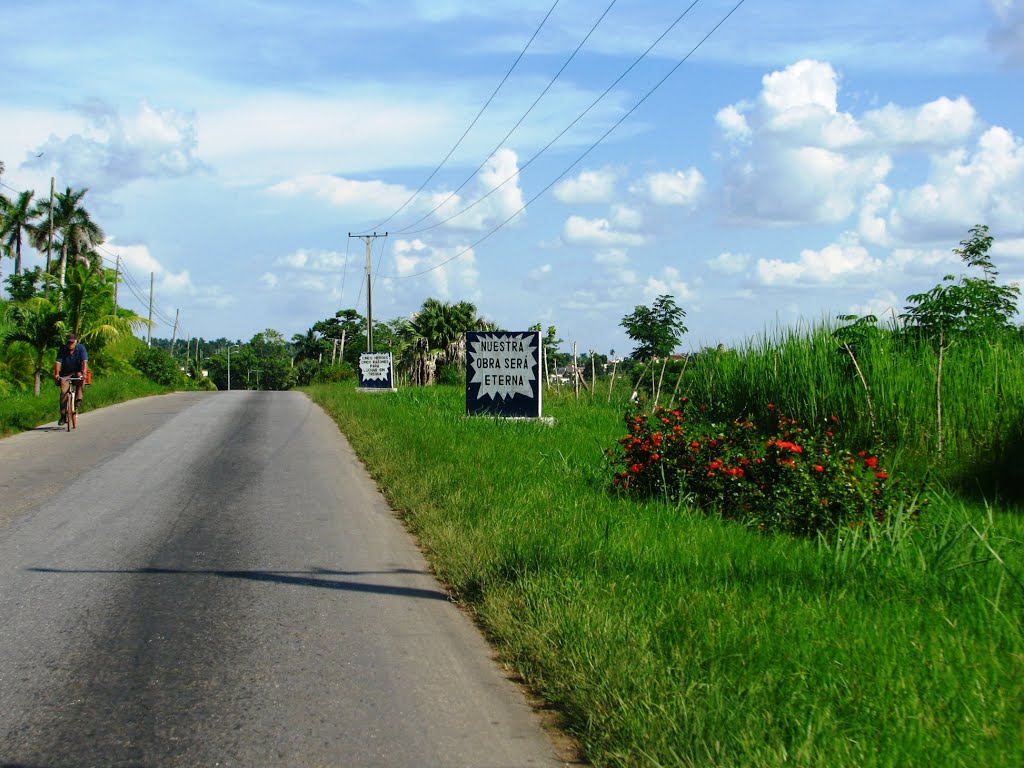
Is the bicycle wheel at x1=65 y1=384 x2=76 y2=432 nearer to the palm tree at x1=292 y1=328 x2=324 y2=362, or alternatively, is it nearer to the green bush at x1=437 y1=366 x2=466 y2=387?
the green bush at x1=437 y1=366 x2=466 y2=387

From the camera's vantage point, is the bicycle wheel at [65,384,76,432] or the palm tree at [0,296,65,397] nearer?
the bicycle wheel at [65,384,76,432]

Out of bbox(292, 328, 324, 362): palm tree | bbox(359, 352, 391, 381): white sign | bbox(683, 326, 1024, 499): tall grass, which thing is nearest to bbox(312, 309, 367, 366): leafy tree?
bbox(292, 328, 324, 362): palm tree

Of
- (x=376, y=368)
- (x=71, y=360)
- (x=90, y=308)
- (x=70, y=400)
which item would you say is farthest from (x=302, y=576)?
(x=376, y=368)

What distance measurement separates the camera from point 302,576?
7207 mm

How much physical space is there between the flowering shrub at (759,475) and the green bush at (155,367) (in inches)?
1991

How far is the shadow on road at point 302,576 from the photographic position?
22.5ft

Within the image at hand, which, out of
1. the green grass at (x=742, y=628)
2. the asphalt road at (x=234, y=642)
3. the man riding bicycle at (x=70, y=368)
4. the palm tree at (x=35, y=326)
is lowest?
the asphalt road at (x=234, y=642)

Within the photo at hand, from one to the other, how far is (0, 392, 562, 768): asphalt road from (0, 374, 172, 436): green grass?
29.5 feet

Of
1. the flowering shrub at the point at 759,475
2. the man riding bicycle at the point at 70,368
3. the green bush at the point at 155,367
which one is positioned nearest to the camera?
the flowering shrub at the point at 759,475

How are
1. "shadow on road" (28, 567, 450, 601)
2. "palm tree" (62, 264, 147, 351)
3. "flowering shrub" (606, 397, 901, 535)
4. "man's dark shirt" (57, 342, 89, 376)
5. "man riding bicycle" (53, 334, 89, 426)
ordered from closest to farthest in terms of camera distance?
"shadow on road" (28, 567, 450, 601)
"flowering shrub" (606, 397, 901, 535)
"man riding bicycle" (53, 334, 89, 426)
"man's dark shirt" (57, 342, 89, 376)
"palm tree" (62, 264, 147, 351)

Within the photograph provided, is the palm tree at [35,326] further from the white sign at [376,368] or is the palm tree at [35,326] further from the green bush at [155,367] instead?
the green bush at [155,367]

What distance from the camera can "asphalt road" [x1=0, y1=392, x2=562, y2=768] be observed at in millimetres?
4176

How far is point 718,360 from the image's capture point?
1755 cm

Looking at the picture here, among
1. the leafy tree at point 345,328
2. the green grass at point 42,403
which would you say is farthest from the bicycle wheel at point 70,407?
the leafy tree at point 345,328
